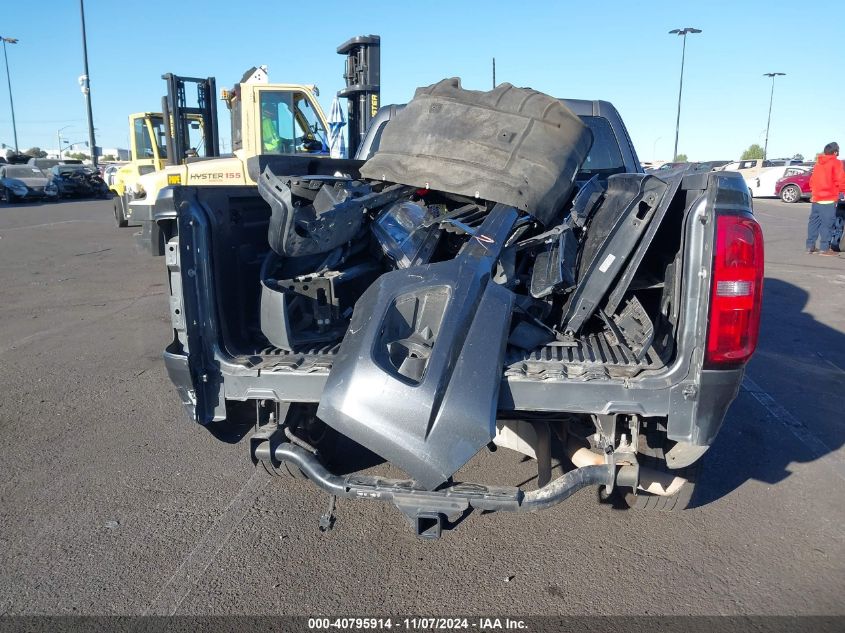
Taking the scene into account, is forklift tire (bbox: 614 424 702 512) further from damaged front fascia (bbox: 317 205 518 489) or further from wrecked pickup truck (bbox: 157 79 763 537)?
damaged front fascia (bbox: 317 205 518 489)

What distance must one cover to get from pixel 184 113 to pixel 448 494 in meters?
12.6

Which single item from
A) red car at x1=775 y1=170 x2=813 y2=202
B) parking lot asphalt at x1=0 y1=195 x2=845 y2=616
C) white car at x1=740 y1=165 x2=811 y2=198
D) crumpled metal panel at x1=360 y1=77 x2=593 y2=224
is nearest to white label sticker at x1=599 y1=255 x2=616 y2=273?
crumpled metal panel at x1=360 y1=77 x2=593 y2=224

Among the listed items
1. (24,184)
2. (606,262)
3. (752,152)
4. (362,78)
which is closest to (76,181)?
(24,184)

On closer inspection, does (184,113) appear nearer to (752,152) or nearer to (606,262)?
(606,262)

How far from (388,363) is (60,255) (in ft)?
41.3

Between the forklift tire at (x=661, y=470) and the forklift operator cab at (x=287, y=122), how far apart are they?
8923 mm

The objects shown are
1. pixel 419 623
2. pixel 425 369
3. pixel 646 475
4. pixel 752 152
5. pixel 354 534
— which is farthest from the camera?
pixel 752 152

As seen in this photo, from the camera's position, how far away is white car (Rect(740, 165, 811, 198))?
1230 inches

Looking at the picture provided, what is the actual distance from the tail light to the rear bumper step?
67 cm

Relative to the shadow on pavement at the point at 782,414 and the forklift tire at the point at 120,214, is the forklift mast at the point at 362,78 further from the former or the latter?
the forklift tire at the point at 120,214

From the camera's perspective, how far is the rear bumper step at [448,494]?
261cm

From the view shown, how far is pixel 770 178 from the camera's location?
32.2 meters

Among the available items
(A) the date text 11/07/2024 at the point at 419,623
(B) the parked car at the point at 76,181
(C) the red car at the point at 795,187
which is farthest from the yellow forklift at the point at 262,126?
(C) the red car at the point at 795,187

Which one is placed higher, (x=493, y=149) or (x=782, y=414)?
(x=493, y=149)
